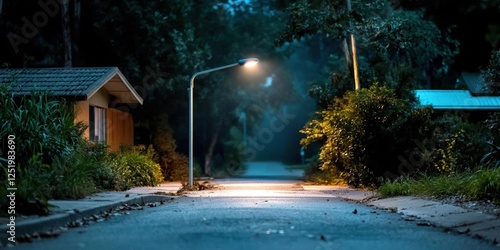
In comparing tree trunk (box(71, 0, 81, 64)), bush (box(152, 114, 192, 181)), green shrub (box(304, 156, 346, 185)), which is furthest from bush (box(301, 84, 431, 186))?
tree trunk (box(71, 0, 81, 64))

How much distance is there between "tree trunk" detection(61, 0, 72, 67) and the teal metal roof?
1530cm

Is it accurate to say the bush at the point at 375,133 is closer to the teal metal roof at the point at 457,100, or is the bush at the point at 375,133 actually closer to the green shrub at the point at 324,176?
the green shrub at the point at 324,176

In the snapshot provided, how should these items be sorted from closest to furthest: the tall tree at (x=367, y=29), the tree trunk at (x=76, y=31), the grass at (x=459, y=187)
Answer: the grass at (x=459, y=187) → the tall tree at (x=367, y=29) → the tree trunk at (x=76, y=31)

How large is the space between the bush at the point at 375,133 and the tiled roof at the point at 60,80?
7954 mm

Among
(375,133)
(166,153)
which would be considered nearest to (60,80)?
(375,133)

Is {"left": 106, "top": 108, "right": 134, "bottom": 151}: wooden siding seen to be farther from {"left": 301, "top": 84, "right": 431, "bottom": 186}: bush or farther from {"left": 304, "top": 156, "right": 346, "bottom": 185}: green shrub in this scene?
{"left": 301, "top": 84, "right": 431, "bottom": 186}: bush

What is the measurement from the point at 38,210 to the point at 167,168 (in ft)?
66.5

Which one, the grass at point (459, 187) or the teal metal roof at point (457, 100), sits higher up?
the teal metal roof at point (457, 100)

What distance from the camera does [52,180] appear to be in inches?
538

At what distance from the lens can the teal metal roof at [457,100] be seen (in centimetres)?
2988

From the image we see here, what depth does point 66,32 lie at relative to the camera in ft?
94.6

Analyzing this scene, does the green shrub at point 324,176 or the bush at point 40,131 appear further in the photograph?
the green shrub at point 324,176

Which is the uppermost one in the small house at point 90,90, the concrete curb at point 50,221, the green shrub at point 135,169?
the small house at point 90,90

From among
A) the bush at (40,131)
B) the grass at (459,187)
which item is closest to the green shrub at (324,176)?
the grass at (459,187)
